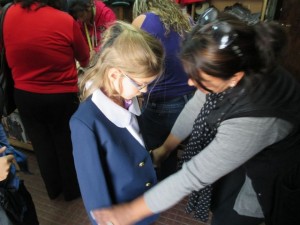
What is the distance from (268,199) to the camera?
0.83 metres

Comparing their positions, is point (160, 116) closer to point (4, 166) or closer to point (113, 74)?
point (113, 74)

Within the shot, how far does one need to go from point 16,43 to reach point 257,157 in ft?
3.98

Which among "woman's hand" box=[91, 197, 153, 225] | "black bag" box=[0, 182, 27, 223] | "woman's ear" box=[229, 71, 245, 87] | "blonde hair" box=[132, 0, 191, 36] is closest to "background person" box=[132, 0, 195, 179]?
"blonde hair" box=[132, 0, 191, 36]

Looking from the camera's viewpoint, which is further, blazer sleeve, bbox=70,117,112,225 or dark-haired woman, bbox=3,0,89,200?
dark-haired woman, bbox=3,0,89,200

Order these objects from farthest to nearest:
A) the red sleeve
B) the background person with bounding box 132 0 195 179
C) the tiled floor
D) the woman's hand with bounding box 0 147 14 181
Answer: the tiled floor, the red sleeve, the background person with bounding box 132 0 195 179, the woman's hand with bounding box 0 147 14 181

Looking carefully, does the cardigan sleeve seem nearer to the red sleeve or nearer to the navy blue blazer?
the navy blue blazer

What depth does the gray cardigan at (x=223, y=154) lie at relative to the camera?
667mm

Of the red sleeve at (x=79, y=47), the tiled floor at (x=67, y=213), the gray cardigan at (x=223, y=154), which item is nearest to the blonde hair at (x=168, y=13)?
the red sleeve at (x=79, y=47)

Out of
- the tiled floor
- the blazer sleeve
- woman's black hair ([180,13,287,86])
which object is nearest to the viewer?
→ woman's black hair ([180,13,287,86])

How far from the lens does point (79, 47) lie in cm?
142

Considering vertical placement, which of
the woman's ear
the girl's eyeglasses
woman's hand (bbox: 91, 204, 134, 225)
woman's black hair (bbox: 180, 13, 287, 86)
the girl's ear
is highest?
woman's black hair (bbox: 180, 13, 287, 86)

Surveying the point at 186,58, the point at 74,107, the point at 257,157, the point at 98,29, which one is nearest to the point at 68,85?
the point at 74,107

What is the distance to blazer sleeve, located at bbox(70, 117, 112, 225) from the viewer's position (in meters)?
0.73

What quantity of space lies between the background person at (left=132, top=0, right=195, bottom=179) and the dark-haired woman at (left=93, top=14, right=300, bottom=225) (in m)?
0.40
